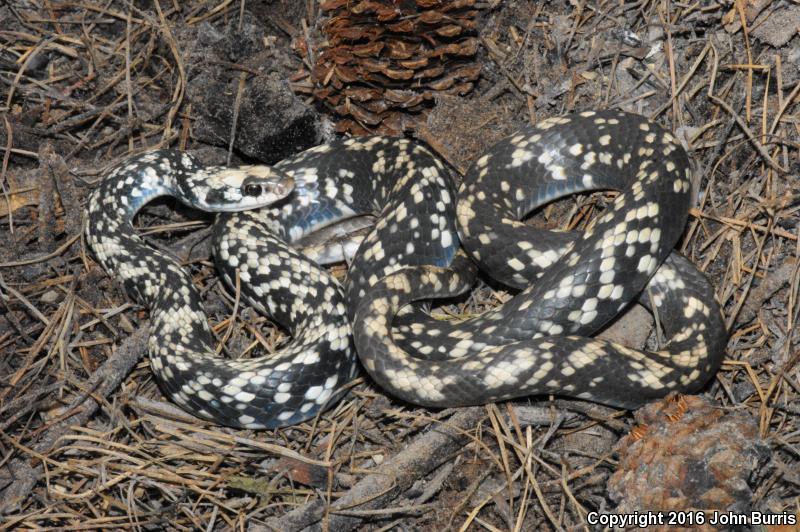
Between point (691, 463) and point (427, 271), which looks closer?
point (691, 463)

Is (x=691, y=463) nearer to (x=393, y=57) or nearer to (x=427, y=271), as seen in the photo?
(x=427, y=271)

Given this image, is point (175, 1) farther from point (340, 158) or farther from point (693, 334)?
point (693, 334)

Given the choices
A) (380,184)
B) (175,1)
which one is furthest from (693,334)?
(175,1)

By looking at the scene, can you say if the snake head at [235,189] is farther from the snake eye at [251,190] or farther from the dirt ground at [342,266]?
the dirt ground at [342,266]

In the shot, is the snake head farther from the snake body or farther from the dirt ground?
the snake body

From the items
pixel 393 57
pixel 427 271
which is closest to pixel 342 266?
pixel 427 271

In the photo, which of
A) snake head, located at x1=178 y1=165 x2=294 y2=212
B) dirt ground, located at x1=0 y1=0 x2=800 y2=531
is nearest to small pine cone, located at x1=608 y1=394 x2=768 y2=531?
dirt ground, located at x1=0 y1=0 x2=800 y2=531

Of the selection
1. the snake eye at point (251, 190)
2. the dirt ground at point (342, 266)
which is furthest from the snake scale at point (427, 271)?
the dirt ground at point (342, 266)

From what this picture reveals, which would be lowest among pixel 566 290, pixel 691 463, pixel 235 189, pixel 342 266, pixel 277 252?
pixel 342 266
